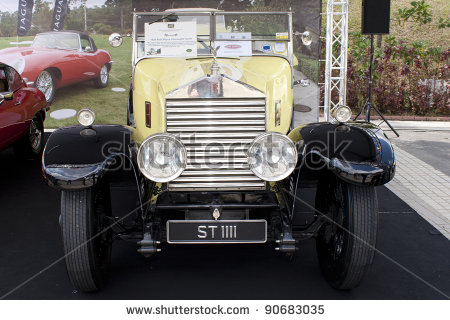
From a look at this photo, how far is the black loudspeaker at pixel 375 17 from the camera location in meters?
7.80

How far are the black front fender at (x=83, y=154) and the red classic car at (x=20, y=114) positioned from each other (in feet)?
8.79

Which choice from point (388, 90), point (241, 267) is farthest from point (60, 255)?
point (388, 90)

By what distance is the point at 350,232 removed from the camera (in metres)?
2.95

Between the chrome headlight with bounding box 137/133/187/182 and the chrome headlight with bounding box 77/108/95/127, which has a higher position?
the chrome headlight with bounding box 77/108/95/127

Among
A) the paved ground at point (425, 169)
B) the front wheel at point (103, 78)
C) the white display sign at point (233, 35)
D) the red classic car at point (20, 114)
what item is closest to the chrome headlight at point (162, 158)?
the white display sign at point (233, 35)

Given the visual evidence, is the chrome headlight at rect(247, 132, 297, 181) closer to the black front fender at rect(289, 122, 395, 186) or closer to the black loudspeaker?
the black front fender at rect(289, 122, 395, 186)

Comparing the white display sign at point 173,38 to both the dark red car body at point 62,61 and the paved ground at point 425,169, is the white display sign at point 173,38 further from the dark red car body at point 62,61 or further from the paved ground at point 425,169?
the dark red car body at point 62,61

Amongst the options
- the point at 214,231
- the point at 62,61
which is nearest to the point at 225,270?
the point at 214,231

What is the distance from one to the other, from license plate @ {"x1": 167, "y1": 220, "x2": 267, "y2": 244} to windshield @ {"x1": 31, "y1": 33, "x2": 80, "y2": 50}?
250 inches

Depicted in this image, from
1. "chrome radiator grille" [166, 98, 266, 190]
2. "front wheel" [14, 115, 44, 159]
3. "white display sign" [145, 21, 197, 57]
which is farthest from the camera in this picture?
"front wheel" [14, 115, 44, 159]

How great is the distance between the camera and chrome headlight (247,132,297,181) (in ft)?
9.41

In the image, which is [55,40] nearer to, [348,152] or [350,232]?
[348,152]

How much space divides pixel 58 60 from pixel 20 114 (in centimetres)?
255

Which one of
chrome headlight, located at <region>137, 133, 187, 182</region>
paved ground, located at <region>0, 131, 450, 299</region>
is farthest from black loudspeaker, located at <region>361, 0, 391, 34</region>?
chrome headlight, located at <region>137, 133, 187, 182</region>
